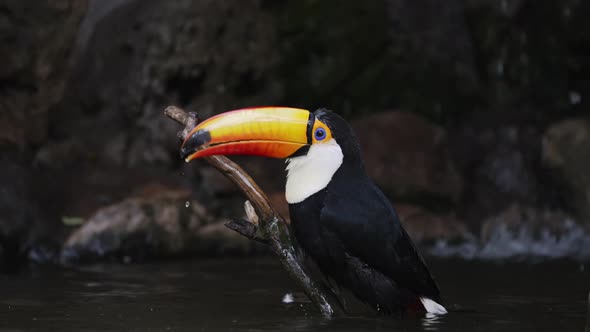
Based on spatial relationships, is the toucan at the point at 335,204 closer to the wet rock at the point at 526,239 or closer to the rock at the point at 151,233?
the rock at the point at 151,233

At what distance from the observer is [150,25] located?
1566 cm

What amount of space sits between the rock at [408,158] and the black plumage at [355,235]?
7.25 m

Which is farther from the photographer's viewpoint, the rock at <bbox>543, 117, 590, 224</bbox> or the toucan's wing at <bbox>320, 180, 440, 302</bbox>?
the rock at <bbox>543, 117, 590, 224</bbox>

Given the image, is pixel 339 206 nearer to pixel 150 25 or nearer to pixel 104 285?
pixel 104 285

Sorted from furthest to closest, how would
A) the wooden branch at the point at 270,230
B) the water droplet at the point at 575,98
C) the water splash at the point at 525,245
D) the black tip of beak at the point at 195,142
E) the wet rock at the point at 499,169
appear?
1. the water droplet at the point at 575,98
2. the wet rock at the point at 499,169
3. the water splash at the point at 525,245
4. the wooden branch at the point at 270,230
5. the black tip of beak at the point at 195,142

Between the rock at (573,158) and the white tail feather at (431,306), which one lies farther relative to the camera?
the rock at (573,158)

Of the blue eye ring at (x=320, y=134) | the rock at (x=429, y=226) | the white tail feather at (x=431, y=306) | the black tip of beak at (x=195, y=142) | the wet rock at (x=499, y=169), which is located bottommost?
the white tail feather at (x=431, y=306)

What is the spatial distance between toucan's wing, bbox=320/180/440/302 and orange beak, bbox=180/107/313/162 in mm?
479

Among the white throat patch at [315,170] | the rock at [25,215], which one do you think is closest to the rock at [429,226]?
the rock at [25,215]

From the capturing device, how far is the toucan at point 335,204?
21.9 ft

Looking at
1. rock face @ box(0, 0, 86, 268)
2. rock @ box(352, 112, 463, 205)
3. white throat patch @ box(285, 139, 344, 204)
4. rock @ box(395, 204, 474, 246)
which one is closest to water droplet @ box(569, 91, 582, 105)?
rock @ box(352, 112, 463, 205)

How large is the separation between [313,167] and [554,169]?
8.78m

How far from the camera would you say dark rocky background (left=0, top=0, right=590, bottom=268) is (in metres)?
13.2

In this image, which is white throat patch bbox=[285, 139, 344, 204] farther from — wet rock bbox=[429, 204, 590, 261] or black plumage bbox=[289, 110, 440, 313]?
wet rock bbox=[429, 204, 590, 261]
